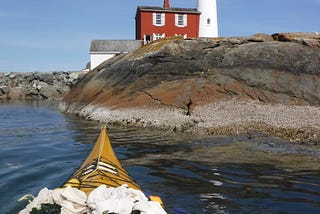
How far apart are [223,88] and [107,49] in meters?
28.4

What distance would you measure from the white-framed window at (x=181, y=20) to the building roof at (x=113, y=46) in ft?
16.8

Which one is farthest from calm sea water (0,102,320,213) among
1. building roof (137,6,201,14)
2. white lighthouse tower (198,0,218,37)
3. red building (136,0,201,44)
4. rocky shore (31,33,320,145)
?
building roof (137,6,201,14)

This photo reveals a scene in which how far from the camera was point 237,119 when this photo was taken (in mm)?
13484

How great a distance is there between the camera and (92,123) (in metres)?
17.5

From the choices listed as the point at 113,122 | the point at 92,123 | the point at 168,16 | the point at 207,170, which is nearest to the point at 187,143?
the point at 207,170

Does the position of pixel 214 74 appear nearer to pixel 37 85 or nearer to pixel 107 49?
pixel 107 49

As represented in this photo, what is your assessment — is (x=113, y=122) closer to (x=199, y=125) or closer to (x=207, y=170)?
(x=199, y=125)

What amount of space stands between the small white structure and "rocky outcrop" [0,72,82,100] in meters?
5.81

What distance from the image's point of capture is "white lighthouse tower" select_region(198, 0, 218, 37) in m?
40.4

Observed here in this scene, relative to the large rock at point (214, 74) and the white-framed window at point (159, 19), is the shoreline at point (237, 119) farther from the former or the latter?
the white-framed window at point (159, 19)

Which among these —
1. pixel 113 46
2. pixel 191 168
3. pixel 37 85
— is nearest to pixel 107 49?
pixel 113 46

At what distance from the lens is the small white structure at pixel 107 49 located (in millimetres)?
40938

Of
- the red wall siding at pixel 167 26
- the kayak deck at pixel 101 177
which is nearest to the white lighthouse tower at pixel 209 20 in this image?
the red wall siding at pixel 167 26

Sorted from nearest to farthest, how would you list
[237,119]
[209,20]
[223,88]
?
1. [237,119]
2. [223,88]
3. [209,20]
